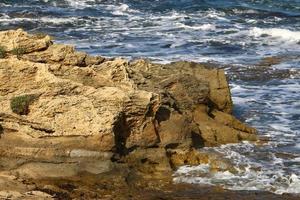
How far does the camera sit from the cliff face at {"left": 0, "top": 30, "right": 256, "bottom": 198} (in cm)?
987

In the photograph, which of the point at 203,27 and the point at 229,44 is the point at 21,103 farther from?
the point at 203,27

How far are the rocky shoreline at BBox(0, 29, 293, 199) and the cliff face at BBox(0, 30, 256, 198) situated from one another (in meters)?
0.02

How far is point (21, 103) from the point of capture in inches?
400

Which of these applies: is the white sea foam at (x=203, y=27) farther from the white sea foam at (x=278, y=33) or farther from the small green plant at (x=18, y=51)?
the small green plant at (x=18, y=51)

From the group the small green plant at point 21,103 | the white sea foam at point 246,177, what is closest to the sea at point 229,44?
the white sea foam at point 246,177

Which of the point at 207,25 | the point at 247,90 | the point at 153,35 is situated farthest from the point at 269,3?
the point at 247,90

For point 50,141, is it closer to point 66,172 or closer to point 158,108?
point 66,172

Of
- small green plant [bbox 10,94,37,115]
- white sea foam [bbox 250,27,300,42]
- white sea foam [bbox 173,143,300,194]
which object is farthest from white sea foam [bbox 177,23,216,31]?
small green plant [bbox 10,94,37,115]

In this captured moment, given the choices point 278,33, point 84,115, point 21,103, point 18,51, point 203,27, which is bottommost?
point 203,27

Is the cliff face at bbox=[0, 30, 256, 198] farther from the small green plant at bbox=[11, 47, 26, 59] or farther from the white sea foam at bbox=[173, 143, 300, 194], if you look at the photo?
the white sea foam at bbox=[173, 143, 300, 194]

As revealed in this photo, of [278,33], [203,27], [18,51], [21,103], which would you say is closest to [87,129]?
[21,103]

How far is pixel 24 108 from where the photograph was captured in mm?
10203

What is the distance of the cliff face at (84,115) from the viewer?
9867 millimetres

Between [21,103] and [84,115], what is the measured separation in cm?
99
